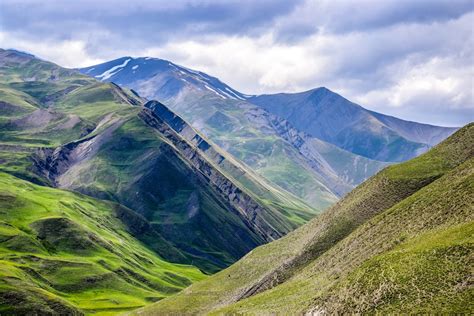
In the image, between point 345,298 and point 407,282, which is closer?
point 407,282

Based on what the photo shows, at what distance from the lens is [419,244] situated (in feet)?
320

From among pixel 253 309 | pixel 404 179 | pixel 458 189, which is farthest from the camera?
pixel 404 179

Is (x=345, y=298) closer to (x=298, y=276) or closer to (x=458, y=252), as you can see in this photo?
(x=458, y=252)

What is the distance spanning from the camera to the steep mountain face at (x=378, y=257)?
84.5 m

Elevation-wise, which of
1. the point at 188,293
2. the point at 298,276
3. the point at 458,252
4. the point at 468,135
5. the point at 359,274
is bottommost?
the point at 188,293

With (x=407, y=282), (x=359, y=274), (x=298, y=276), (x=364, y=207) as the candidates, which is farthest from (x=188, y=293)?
(x=407, y=282)

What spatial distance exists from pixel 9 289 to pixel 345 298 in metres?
109

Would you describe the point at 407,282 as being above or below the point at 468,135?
below

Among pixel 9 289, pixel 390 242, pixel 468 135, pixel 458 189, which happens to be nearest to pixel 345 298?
pixel 390 242

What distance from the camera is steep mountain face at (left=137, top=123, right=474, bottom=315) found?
8450 centimetres

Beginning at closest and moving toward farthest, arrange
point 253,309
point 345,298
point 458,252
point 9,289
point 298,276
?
1. point 458,252
2. point 345,298
3. point 253,309
4. point 298,276
5. point 9,289

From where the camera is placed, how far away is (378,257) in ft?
325

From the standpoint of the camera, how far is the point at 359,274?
9681 centimetres

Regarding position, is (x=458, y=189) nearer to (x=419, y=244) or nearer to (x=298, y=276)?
(x=419, y=244)
